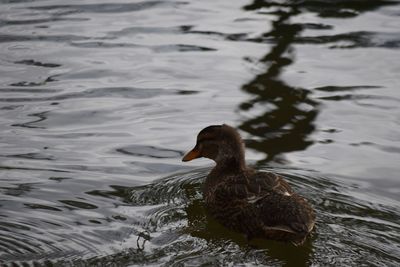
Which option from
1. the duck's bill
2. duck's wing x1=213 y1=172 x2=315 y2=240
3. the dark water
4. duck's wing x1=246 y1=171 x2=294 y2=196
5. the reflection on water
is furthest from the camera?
the reflection on water

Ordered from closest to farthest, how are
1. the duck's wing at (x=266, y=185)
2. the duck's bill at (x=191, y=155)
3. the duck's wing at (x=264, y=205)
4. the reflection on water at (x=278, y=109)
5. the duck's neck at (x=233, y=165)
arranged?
1. the duck's wing at (x=264, y=205)
2. the duck's wing at (x=266, y=185)
3. the duck's neck at (x=233, y=165)
4. the duck's bill at (x=191, y=155)
5. the reflection on water at (x=278, y=109)

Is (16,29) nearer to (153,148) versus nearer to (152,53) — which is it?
(152,53)

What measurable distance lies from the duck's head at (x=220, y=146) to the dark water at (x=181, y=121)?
29 cm

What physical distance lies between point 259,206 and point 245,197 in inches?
9.2

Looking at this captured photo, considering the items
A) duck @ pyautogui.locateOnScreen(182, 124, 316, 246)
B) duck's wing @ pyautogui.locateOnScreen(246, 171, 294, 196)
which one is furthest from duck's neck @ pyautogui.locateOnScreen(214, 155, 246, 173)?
duck's wing @ pyautogui.locateOnScreen(246, 171, 294, 196)

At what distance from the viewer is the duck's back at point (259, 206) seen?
6.91m

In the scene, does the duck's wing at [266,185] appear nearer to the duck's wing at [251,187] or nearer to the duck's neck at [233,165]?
the duck's wing at [251,187]

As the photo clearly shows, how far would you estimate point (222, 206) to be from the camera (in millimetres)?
7562

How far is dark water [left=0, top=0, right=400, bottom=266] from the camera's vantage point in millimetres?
7051

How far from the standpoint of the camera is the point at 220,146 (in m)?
8.16

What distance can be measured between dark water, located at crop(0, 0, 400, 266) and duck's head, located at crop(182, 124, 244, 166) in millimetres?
285

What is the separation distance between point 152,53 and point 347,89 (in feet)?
8.19

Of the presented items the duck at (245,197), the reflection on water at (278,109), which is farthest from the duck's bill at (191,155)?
the reflection on water at (278,109)

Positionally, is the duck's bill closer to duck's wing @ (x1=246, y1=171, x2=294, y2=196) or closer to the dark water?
the dark water
